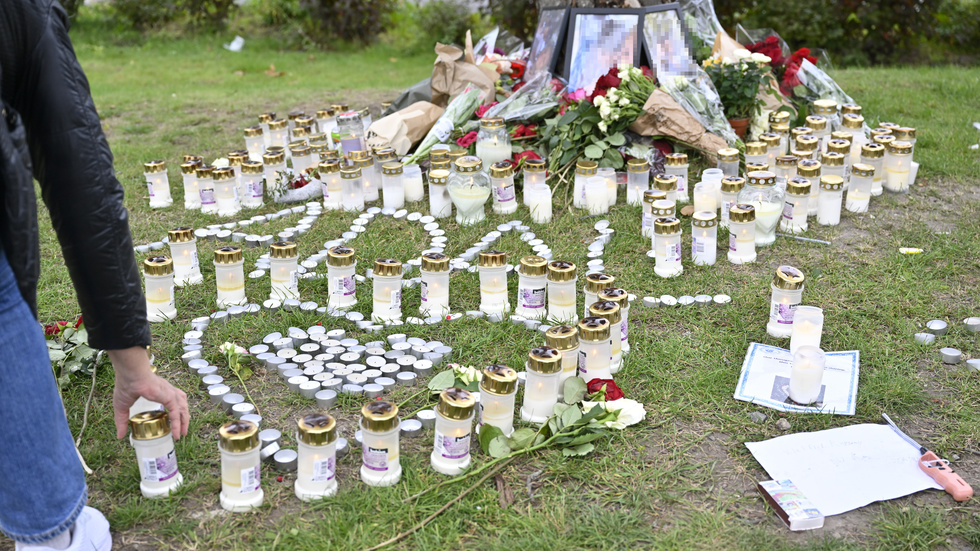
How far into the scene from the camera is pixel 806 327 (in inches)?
126

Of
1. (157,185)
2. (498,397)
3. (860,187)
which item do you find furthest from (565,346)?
(157,185)

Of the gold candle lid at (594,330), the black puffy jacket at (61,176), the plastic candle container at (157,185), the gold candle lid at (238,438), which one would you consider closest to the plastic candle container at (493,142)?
the plastic candle container at (157,185)

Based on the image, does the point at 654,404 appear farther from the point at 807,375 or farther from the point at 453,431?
the point at 453,431

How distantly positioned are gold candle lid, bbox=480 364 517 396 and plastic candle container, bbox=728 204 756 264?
5.96 feet

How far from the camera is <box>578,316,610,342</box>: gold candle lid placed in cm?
285

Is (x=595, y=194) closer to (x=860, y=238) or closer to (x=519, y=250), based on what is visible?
(x=519, y=250)

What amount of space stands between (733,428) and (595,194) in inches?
83.4

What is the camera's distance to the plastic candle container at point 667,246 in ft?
12.5

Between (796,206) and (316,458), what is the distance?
3018 millimetres

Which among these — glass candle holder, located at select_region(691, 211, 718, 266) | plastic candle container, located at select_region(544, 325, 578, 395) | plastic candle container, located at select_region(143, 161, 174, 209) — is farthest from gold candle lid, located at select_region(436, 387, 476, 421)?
plastic candle container, located at select_region(143, 161, 174, 209)

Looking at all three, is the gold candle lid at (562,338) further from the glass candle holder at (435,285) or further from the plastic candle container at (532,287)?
the glass candle holder at (435,285)

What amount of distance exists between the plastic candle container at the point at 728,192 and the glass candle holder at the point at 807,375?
1.49 meters

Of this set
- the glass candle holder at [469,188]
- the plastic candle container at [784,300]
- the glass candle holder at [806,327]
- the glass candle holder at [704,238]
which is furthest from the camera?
the glass candle holder at [469,188]

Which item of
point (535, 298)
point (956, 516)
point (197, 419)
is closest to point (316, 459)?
point (197, 419)
